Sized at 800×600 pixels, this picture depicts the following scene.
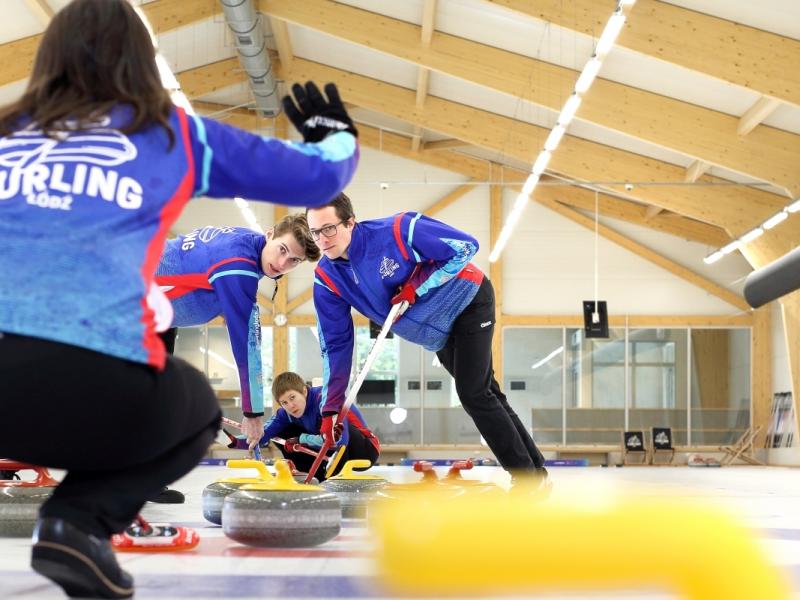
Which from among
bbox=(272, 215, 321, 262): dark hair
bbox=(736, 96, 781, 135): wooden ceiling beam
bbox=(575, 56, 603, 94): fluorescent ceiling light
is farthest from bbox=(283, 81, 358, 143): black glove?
bbox=(736, 96, 781, 135): wooden ceiling beam

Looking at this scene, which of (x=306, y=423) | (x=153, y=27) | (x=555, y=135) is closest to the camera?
(x=306, y=423)

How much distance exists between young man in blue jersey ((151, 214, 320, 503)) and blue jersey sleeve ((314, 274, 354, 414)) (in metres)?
0.34

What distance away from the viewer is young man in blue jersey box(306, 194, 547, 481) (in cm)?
445

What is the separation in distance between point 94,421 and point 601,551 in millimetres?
853

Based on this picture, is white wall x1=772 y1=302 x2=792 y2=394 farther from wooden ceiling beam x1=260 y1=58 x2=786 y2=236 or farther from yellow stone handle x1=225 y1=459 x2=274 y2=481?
yellow stone handle x1=225 y1=459 x2=274 y2=481

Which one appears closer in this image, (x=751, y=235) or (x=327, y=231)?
(x=327, y=231)

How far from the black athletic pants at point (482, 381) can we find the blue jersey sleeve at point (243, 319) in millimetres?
1043

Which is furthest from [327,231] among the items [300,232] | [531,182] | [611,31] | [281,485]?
[531,182]

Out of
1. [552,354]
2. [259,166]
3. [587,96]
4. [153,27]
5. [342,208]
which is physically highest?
[153,27]

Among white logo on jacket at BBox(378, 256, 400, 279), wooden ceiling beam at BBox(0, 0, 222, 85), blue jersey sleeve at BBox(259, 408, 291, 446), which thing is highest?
wooden ceiling beam at BBox(0, 0, 222, 85)

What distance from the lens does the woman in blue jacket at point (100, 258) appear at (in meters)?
1.57

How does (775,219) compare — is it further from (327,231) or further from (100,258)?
(100,258)

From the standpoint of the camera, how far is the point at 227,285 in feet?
13.3

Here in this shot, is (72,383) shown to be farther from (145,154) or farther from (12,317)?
(145,154)
